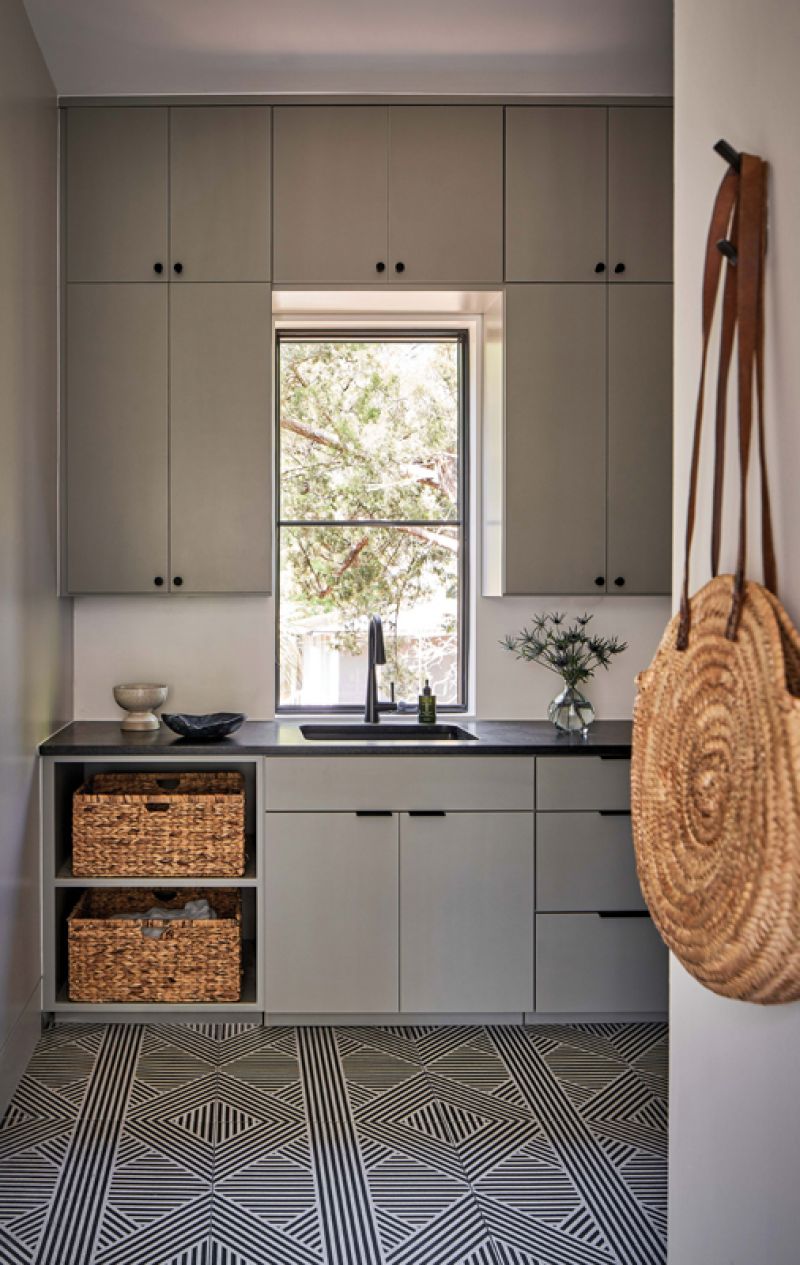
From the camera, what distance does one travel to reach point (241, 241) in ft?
11.8

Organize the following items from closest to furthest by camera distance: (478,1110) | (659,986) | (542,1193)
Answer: (542,1193) → (478,1110) → (659,986)

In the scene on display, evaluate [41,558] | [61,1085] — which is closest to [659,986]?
[61,1085]

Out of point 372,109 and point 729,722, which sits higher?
point 372,109

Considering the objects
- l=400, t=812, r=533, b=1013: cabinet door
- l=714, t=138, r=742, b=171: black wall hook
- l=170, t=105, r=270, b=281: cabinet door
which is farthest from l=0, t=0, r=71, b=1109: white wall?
l=714, t=138, r=742, b=171: black wall hook

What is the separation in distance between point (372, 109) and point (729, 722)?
2.96 m

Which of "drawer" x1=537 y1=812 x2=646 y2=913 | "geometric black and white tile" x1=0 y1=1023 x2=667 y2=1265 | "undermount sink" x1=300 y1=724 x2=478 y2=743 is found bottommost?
"geometric black and white tile" x1=0 y1=1023 x2=667 y2=1265

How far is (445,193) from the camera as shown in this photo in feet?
11.8

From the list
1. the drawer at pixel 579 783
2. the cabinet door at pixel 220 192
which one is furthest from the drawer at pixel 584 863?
the cabinet door at pixel 220 192

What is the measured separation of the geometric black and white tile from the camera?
2.30m

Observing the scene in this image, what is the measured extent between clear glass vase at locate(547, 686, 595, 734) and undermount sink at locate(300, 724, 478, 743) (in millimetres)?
341

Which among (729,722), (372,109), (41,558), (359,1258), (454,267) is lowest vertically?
(359,1258)

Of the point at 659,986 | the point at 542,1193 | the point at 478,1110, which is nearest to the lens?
the point at 542,1193

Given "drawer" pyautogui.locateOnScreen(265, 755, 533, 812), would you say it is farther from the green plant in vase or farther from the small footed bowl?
the small footed bowl

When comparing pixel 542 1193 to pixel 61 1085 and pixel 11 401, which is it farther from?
pixel 11 401
